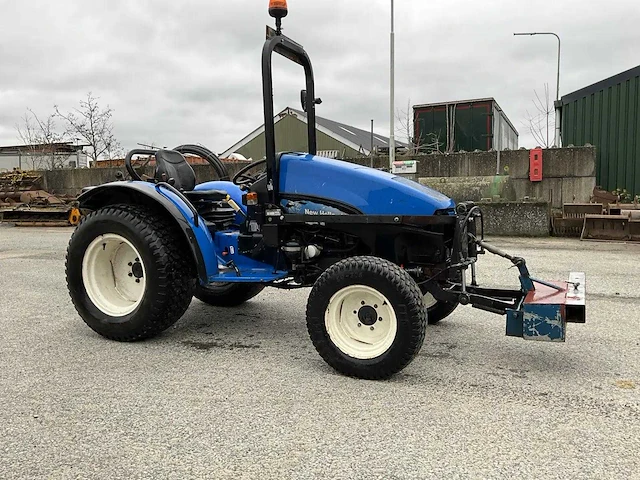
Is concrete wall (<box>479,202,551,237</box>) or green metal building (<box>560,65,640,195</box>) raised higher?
green metal building (<box>560,65,640,195</box>)

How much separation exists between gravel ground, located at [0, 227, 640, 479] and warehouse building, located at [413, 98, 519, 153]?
35.4 ft

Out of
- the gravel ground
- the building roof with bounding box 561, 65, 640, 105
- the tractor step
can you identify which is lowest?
the gravel ground

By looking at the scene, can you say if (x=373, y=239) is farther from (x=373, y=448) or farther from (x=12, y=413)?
(x=12, y=413)

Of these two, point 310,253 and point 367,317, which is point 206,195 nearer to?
point 310,253

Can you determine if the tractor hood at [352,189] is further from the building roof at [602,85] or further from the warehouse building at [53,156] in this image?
the warehouse building at [53,156]

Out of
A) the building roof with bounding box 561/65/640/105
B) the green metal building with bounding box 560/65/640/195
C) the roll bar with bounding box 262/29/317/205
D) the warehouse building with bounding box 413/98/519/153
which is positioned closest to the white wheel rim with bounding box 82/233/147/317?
the roll bar with bounding box 262/29/317/205

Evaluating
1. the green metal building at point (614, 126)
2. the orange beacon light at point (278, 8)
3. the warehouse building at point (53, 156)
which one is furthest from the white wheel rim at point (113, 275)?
the warehouse building at point (53, 156)

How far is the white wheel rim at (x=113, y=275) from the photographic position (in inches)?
165

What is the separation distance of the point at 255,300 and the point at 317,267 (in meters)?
1.82

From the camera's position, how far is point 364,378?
3.27 metres

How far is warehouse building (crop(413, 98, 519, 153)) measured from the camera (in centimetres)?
1482

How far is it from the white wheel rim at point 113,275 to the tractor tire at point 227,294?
30.3 inches

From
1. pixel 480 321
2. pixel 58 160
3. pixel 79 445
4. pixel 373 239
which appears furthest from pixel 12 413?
pixel 58 160

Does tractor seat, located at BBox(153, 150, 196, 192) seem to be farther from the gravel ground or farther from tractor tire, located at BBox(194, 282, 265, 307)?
the gravel ground
